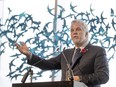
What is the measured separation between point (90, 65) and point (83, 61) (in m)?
0.07

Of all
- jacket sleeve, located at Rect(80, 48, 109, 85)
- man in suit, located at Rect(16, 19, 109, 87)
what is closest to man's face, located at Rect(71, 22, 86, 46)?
man in suit, located at Rect(16, 19, 109, 87)

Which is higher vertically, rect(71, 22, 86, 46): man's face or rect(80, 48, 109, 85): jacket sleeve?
rect(71, 22, 86, 46): man's face

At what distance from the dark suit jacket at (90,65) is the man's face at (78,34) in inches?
2.9

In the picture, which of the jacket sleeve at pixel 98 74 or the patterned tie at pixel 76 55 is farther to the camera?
the patterned tie at pixel 76 55

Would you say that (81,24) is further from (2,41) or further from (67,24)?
(2,41)

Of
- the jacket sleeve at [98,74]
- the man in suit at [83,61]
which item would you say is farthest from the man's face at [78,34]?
the jacket sleeve at [98,74]

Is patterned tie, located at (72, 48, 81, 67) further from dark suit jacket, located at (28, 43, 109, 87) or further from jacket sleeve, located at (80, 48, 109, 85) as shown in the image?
jacket sleeve, located at (80, 48, 109, 85)

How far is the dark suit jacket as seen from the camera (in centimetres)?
214

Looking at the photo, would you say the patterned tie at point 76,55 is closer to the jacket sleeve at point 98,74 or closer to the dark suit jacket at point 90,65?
the dark suit jacket at point 90,65

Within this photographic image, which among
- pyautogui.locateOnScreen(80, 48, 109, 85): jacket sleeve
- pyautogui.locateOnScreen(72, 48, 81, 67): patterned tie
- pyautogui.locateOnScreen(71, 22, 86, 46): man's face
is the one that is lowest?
pyautogui.locateOnScreen(80, 48, 109, 85): jacket sleeve

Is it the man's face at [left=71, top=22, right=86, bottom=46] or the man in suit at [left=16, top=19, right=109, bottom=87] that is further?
the man's face at [left=71, top=22, right=86, bottom=46]

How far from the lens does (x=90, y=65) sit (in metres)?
2.32

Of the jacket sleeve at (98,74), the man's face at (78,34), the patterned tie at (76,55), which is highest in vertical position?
the man's face at (78,34)

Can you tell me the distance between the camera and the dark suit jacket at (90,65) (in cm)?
214
